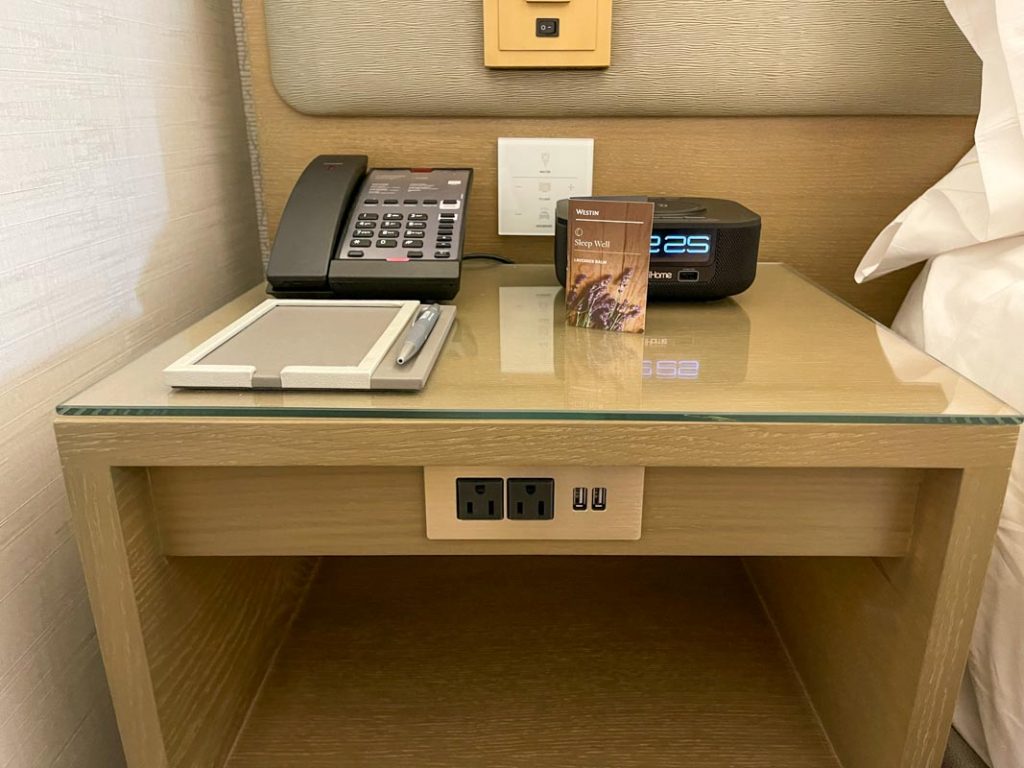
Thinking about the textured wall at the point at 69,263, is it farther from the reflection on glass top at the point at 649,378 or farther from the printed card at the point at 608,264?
the printed card at the point at 608,264

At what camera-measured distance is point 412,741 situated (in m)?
0.69

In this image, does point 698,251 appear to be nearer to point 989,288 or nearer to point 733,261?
point 733,261

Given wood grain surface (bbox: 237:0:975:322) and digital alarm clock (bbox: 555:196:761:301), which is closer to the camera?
digital alarm clock (bbox: 555:196:761:301)

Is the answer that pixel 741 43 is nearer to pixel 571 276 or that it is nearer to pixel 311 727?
pixel 571 276

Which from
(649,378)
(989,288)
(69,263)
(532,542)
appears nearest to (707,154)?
(989,288)

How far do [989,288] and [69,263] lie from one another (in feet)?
2.59

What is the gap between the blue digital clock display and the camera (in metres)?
0.69

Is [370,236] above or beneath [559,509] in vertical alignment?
above

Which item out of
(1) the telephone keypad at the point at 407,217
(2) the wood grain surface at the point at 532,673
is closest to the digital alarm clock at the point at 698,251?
(1) the telephone keypad at the point at 407,217

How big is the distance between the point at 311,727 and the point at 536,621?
0.27 m

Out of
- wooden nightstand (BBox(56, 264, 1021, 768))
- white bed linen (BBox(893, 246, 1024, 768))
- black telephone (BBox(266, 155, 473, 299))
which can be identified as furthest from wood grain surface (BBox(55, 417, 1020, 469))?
black telephone (BBox(266, 155, 473, 299))

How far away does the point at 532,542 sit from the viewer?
533 mm

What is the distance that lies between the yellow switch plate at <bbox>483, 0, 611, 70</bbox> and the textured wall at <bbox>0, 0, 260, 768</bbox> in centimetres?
34

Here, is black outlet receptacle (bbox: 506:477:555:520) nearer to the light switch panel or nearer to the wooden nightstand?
the wooden nightstand
